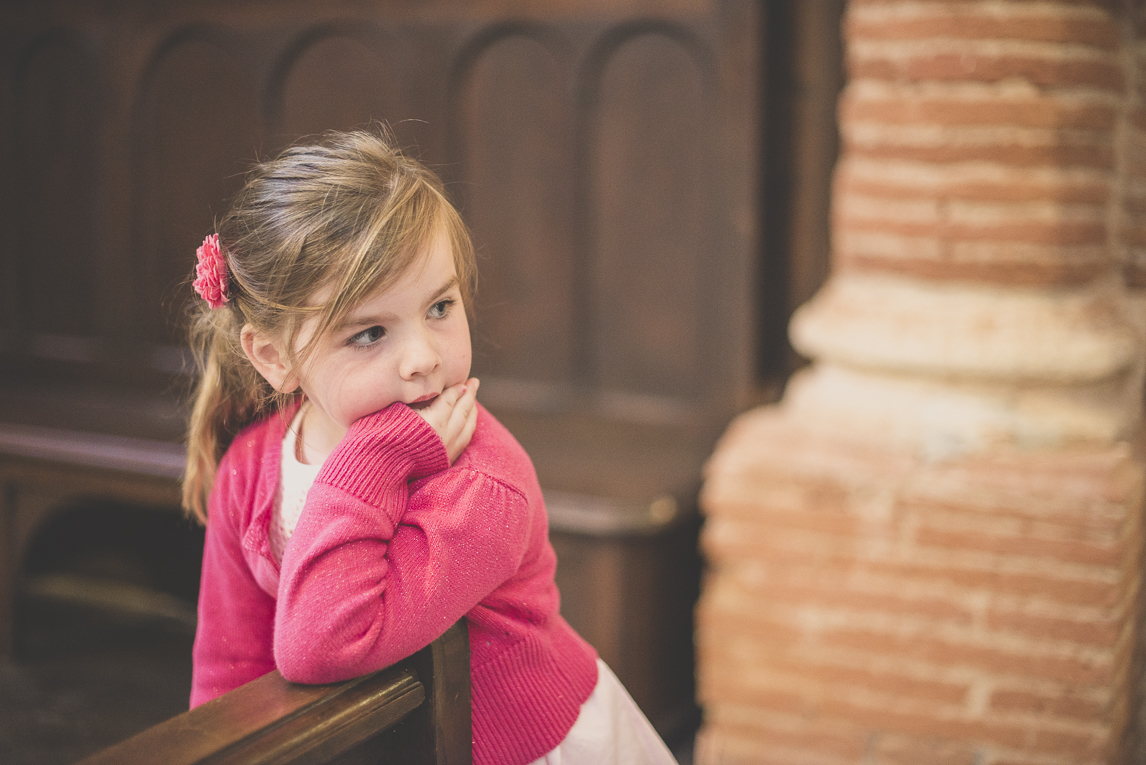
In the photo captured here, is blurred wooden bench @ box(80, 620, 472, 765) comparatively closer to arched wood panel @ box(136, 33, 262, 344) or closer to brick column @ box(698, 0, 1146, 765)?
brick column @ box(698, 0, 1146, 765)

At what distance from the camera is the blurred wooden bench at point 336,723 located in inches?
33.6

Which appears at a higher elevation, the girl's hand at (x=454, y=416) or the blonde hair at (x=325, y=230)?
the blonde hair at (x=325, y=230)

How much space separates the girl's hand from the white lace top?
0.57 ft

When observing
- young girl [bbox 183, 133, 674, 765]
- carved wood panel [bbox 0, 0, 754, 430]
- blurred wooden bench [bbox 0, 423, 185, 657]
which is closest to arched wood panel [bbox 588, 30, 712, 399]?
carved wood panel [bbox 0, 0, 754, 430]

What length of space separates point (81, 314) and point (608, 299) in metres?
1.78

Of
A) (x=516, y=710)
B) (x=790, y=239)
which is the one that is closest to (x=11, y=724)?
(x=516, y=710)

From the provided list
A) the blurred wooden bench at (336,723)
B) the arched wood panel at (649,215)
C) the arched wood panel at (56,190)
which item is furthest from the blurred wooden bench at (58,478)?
the blurred wooden bench at (336,723)

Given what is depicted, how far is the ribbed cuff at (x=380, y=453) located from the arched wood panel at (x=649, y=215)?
1.79 m

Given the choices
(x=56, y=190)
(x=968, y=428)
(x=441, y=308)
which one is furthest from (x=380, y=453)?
(x=56, y=190)

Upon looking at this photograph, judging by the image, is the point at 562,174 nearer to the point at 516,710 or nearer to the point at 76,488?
the point at 76,488

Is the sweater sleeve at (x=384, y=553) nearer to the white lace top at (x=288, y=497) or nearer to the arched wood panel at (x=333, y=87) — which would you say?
the white lace top at (x=288, y=497)

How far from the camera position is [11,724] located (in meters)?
2.37

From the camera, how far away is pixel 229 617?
1.18 m

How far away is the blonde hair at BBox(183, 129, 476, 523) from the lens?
3.23 feet
